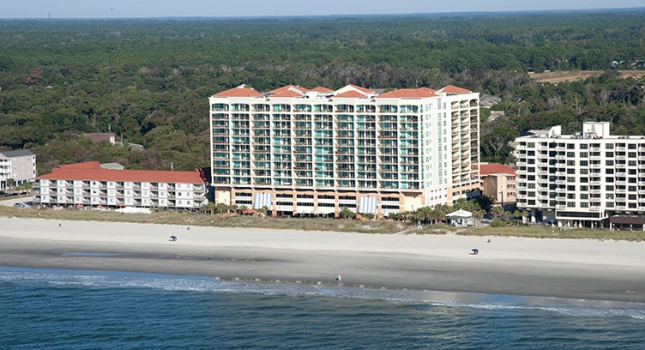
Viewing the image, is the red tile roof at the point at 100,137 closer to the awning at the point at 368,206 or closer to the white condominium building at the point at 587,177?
the awning at the point at 368,206

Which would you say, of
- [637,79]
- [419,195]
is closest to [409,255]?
[419,195]

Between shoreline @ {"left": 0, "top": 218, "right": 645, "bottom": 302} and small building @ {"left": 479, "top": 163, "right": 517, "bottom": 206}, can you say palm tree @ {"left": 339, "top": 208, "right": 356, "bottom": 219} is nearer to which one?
shoreline @ {"left": 0, "top": 218, "right": 645, "bottom": 302}

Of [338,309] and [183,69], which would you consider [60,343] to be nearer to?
[338,309]

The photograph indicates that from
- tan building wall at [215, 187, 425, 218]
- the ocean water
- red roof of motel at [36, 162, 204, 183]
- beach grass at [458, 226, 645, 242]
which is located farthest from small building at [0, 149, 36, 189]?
beach grass at [458, 226, 645, 242]

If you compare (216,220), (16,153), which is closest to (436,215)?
(216,220)

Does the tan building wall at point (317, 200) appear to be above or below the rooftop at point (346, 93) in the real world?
below

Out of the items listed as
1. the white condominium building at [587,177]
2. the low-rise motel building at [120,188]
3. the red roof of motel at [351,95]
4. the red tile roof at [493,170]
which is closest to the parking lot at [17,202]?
the low-rise motel building at [120,188]

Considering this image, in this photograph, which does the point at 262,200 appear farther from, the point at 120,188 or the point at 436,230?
the point at 436,230
